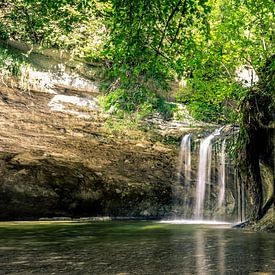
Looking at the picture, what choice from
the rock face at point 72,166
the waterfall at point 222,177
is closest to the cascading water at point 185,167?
the rock face at point 72,166

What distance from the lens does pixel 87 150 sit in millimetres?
15273

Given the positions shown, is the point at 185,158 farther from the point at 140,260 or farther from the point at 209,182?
the point at 140,260

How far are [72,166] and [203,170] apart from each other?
17.6ft

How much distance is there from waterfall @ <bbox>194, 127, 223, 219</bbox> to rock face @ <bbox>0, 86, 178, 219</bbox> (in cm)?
118

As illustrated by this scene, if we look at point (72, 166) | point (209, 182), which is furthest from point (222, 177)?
point (72, 166)

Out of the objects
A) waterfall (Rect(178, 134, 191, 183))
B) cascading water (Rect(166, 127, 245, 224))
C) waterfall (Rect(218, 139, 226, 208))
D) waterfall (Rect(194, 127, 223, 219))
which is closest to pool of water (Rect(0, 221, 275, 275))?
waterfall (Rect(218, 139, 226, 208))

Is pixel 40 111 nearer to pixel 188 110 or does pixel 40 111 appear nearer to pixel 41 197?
pixel 41 197

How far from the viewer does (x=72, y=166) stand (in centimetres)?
1576

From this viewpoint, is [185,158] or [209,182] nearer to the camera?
[209,182]

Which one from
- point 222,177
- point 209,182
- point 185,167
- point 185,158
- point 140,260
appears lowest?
point 140,260

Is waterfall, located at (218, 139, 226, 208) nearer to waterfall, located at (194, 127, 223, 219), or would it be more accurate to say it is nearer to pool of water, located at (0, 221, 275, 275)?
waterfall, located at (194, 127, 223, 219)

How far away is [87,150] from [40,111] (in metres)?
2.53

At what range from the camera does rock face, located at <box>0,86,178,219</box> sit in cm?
1385

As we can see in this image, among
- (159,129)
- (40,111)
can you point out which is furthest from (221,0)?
(40,111)
